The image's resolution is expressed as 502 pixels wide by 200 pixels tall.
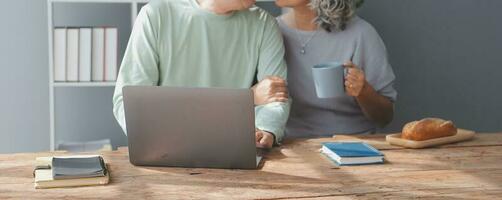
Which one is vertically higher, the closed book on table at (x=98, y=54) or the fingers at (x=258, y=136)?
the closed book on table at (x=98, y=54)

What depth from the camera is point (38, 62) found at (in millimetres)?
3025

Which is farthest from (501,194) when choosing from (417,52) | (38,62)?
(38,62)

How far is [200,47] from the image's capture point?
2.23m

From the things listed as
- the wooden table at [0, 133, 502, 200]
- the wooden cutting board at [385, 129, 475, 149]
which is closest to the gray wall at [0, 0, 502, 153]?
the wooden cutting board at [385, 129, 475, 149]

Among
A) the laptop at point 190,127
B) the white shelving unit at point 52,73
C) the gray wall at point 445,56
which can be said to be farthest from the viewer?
the gray wall at point 445,56

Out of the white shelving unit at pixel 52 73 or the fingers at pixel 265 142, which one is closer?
the fingers at pixel 265 142

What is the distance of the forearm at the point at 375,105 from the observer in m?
2.30

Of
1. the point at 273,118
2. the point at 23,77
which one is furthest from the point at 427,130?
the point at 23,77

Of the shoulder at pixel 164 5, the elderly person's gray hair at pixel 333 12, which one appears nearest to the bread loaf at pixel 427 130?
the elderly person's gray hair at pixel 333 12

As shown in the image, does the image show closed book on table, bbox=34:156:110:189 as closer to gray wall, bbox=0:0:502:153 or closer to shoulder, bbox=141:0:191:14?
shoulder, bbox=141:0:191:14

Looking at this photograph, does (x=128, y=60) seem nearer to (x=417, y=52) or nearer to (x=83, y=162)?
(x=83, y=162)

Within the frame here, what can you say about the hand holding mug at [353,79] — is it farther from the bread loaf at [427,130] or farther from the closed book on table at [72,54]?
the closed book on table at [72,54]

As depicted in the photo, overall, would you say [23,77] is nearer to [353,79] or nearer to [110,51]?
[110,51]

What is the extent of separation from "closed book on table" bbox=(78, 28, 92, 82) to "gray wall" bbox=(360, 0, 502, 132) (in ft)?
3.83
